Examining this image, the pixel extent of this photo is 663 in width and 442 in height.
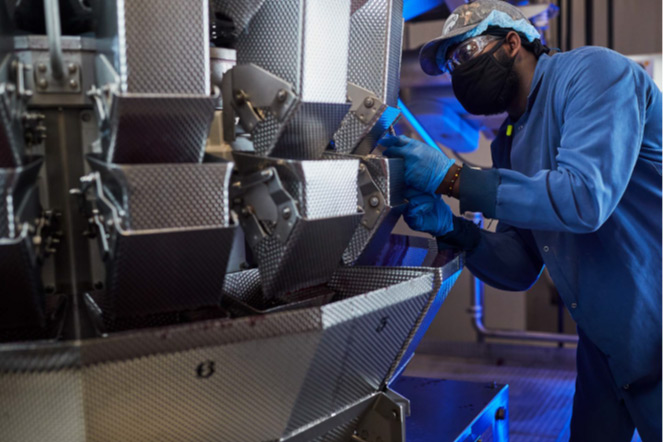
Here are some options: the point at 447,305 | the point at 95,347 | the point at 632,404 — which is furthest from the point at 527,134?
the point at 447,305

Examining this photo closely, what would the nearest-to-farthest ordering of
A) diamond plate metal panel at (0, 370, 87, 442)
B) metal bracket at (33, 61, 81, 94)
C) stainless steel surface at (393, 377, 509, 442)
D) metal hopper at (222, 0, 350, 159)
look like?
diamond plate metal panel at (0, 370, 87, 442) < metal bracket at (33, 61, 81, 94) < metal hopper at (222, 0, 350, 159) < stainless steel surface at (393, 377, 509, 442)

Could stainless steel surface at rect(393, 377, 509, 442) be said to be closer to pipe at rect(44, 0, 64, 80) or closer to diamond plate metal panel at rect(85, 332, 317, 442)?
diamond plate metal panel at rect(85, 332, 317, 442)

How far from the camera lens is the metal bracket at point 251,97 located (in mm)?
1294

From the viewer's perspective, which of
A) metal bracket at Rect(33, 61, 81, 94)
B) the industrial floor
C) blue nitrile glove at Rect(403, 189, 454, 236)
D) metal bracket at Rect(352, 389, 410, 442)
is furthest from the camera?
the industrial floor

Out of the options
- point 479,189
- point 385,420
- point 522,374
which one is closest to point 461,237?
point 479,189

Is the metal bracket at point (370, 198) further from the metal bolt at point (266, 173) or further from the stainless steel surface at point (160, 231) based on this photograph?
the stainless steel surface at point (160, 231)

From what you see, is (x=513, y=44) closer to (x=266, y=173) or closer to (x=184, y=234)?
(x=266, y=173)

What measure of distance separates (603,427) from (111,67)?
161 cm

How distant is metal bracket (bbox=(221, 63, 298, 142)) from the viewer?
1.29m

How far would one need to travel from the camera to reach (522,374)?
11.3ft

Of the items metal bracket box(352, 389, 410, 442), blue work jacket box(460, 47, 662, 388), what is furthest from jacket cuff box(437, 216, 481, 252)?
metal bracket box(352, 389, 410, 442)

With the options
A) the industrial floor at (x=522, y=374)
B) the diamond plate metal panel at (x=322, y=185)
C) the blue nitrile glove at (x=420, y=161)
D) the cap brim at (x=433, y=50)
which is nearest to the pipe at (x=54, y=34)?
the diamond plate metal panel at (x=322, y=185)

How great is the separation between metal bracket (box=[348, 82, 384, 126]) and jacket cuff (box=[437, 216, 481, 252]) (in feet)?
1.70

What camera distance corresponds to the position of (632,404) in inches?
70.1
